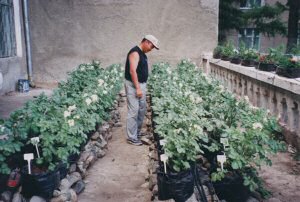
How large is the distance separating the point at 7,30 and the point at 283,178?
889 cm

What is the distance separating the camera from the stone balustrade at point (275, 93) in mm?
5312

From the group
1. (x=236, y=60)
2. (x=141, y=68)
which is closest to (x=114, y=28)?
(x=236, y=60)

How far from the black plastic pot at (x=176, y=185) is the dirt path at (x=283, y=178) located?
1060 millimetres

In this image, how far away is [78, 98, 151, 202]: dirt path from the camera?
4.15 m

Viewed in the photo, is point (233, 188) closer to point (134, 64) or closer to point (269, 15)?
point (134, 64)

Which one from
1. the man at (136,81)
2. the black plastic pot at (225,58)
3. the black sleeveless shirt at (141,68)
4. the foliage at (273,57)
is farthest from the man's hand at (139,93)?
the black plastic pot at (225,58)

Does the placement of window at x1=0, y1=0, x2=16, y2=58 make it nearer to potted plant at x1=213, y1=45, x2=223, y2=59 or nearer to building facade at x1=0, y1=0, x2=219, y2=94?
building facade at x1=0, y1=0, x2=219, y2=94

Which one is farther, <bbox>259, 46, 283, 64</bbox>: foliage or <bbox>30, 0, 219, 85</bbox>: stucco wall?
<bbox>30, 0, 219, 85</bbox>: stucco wall

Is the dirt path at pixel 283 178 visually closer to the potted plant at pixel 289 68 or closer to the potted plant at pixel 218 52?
the potted plant at pixel 289 68

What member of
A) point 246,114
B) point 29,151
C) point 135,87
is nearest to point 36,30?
point 135,87

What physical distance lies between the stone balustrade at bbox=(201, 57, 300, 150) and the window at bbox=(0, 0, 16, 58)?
6484 millimetres

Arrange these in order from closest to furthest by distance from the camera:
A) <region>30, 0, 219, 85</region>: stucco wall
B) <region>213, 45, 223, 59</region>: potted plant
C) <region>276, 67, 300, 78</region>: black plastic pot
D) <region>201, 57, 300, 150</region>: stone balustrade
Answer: <region>201, 57, 300, 150</region>: stone balustrade < <region>276, 67, 300, 78</region>: black plastic pot < <region>213, 45, 223, 59</region>: potted plant < <region>30, 0, 219, 85</region>: stucco wall

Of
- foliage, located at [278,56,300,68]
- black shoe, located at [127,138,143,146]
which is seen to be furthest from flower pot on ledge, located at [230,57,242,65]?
black shoe, located at [127,138,143,146]

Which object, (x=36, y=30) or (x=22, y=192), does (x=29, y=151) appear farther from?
(x=36, y=30)
